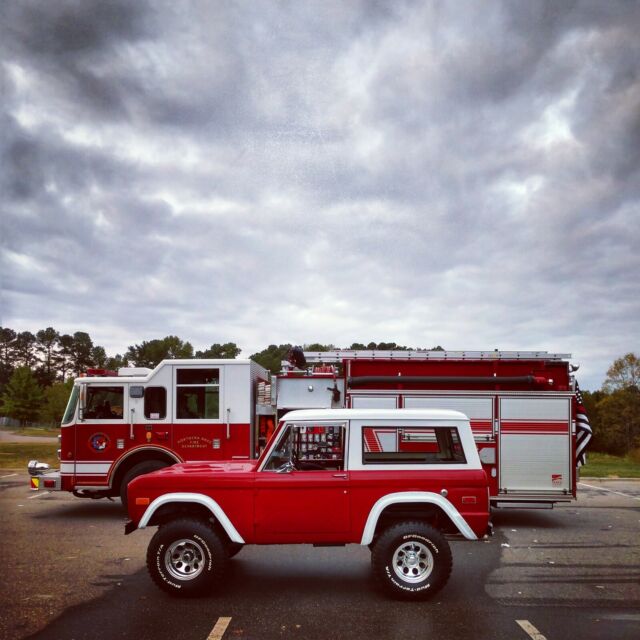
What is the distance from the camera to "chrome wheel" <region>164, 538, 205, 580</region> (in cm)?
637

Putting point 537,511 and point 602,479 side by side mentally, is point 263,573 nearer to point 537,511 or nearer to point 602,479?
point 537,511

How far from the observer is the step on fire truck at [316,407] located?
10383 mm

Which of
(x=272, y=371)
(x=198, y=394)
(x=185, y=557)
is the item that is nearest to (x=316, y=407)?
(x=198, y=394)

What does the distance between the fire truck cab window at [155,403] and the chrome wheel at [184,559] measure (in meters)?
4.88

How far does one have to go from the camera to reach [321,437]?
713 centimetres

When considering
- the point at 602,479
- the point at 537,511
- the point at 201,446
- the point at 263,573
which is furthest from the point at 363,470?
the point at 602,479

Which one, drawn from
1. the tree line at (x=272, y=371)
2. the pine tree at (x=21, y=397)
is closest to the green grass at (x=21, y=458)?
the tree line at (x=272, y=371)

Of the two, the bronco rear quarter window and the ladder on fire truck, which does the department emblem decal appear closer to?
the ladder on fire truck

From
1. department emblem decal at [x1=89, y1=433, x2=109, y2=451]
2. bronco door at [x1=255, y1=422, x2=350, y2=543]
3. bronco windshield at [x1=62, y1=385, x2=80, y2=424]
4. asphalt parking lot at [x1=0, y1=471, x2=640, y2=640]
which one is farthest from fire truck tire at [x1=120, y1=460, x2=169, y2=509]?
bronco door at [x1=255, y1=422, x2=350, y2=543]

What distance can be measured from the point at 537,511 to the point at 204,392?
706 cm

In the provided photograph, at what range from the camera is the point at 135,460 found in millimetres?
11062

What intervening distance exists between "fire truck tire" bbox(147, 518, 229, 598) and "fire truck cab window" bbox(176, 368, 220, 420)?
15.5 ft

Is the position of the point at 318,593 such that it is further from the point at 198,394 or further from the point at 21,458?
the point at 21,458

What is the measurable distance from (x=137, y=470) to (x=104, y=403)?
4.58 feet
